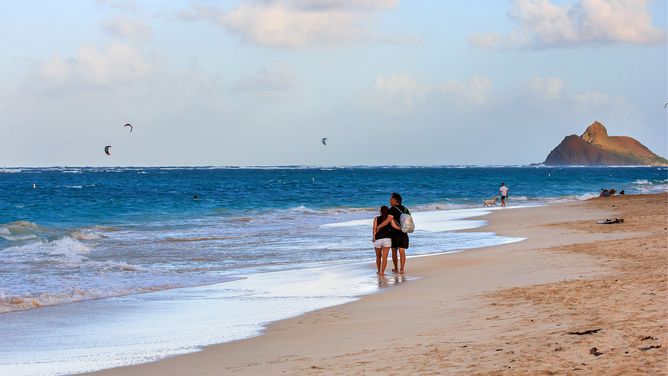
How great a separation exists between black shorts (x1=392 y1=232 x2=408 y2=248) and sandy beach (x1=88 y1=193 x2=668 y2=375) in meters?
0.75

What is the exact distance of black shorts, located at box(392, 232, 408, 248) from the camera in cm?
1104

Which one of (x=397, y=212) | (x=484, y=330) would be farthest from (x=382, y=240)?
(x=484, y=330)

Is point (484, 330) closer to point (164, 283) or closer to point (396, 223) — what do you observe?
point (396, 223)

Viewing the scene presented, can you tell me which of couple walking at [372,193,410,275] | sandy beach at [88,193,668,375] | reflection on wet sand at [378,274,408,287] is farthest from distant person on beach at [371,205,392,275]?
sandy beach at [88,193,668,375]

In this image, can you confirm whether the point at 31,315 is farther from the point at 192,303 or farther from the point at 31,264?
the point at 31,264

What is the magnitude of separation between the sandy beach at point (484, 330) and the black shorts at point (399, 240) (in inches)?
29.7

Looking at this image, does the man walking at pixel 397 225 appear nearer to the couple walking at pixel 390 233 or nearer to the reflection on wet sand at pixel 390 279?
the couple walking at pixel 390 233

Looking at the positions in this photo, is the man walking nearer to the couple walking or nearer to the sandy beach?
the couple walking

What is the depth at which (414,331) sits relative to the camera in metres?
6.14

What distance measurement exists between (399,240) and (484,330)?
17.3 ft

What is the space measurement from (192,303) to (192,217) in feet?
78.0

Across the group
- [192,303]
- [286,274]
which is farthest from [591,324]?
[286,274]

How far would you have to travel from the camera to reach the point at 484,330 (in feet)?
19.0

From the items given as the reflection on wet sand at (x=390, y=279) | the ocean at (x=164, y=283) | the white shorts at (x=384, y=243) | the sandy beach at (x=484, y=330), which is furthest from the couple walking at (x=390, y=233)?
the sandy beach at (x=484, y=330)
